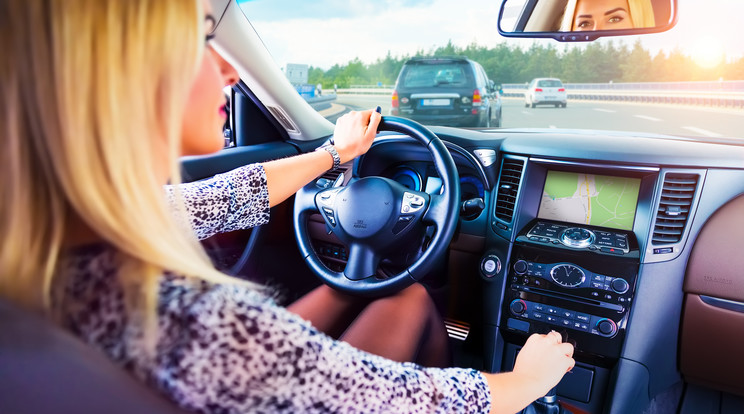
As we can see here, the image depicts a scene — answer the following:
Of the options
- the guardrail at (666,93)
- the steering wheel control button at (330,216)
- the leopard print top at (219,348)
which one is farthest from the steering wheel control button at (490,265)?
the guardrail at (666,93)

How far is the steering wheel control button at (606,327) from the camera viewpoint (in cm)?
206

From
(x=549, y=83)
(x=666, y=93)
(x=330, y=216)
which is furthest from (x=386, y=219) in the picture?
(x=549, y=83)

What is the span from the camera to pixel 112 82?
2.16ft

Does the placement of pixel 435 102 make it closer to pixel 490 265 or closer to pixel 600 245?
pixel 490 265

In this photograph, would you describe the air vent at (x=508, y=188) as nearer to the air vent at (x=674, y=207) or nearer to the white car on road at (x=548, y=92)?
the air vent at (x=674, y=207)

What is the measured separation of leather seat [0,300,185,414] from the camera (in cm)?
63

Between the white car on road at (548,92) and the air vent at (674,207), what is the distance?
1936cm

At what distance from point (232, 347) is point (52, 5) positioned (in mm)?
472

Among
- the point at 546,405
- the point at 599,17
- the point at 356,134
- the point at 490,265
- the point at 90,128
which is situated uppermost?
the point at 599,17

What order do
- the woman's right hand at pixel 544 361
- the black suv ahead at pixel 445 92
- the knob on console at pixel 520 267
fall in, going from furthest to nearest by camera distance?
the black suv ahead at pixel 445 92
the knob on console at pixel 520 267
the woman's right hand at pixel 544 361

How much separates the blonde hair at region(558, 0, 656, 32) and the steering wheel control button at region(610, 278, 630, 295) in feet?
3.22

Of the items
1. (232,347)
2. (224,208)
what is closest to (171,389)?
(232,347)

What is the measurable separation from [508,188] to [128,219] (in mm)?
1777

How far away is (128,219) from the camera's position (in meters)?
0.70
